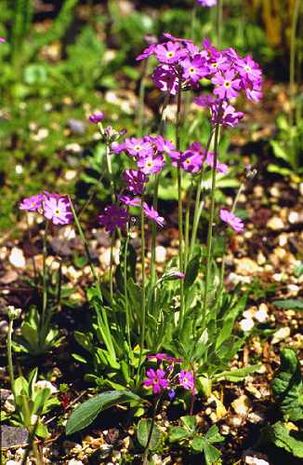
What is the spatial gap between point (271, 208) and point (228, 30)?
186cm

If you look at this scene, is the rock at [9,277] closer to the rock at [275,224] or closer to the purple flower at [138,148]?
the purple flower at [138,148]

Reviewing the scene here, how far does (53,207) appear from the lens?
275 cm

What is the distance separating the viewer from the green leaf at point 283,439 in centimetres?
269

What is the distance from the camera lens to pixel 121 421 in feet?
9.60

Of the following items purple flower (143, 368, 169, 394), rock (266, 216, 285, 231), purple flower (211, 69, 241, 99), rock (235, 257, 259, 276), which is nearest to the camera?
purple flower (211, 69, 241, 99)

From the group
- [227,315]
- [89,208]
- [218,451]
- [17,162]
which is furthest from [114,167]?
[218,451]

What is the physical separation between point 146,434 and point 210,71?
133cm

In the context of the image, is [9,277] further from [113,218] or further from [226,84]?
[226,84]

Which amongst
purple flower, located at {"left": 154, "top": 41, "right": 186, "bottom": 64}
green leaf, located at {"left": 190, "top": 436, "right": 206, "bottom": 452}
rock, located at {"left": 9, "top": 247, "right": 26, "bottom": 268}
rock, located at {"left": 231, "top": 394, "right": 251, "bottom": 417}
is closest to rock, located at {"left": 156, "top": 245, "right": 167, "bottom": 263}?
rock, located at {"left": 9, "top": 247, "right": 26, "bottom": 268}

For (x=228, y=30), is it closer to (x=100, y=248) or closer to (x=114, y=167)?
(x=114, y=167)

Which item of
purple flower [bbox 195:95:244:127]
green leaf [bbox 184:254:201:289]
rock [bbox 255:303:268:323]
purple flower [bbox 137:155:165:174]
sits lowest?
rock [bbox 255:303:268:323]

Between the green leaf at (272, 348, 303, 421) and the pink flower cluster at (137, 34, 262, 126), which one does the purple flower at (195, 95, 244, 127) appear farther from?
the green leaf at (272, 348, 303, 421)

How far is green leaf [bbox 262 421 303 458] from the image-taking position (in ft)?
8.83

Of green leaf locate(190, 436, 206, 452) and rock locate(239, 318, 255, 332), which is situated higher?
rock locate(239, 318, 255, 332)
